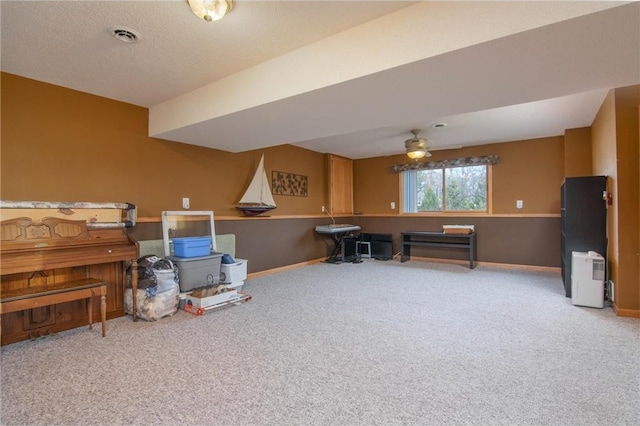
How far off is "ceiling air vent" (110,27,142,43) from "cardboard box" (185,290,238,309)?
2.37 m

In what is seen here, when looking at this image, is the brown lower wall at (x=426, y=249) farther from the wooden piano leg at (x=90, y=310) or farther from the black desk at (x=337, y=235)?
the wooden piano leg at (x=90, y=310)

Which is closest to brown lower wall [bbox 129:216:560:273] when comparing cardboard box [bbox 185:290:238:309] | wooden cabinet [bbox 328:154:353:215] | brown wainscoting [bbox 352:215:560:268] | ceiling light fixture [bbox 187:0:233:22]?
brown wainscoting [bbox 352:215:560:268]

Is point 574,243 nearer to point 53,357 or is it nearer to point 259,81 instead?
point 259,81

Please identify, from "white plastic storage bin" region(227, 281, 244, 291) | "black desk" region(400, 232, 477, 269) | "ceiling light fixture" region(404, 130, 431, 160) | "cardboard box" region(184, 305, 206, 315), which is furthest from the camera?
"black desk" region(400, 232, 477, 269)

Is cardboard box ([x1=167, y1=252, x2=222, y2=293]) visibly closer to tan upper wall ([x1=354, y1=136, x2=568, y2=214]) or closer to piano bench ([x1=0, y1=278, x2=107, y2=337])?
piano bench ([x1=0, y1=278, x2=107, y2=337])

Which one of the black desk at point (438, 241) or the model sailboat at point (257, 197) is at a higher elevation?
the model sailboat at point (257, 197)

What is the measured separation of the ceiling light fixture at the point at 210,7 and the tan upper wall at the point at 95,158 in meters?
2.21

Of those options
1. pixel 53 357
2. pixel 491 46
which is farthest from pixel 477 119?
pixel 53 357

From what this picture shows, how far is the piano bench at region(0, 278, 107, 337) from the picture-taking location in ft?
7.48

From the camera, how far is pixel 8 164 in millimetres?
2803

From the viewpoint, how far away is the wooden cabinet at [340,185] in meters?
6.75

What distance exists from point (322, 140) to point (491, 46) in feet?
12.7

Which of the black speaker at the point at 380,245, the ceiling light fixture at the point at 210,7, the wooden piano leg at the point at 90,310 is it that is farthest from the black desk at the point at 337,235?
the ceiling light fixture at the point at 210,7

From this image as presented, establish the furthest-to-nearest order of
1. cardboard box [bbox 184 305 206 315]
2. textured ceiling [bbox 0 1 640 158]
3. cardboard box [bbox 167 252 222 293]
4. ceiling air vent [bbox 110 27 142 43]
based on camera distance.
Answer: cardboard box [bbox 167 252 222 293]
cardboard box [bbox 184 305 206 315]
ceiling air vent [bbox 110 27 142 43]
textured ceiling [bbox 0 1 640 158]
